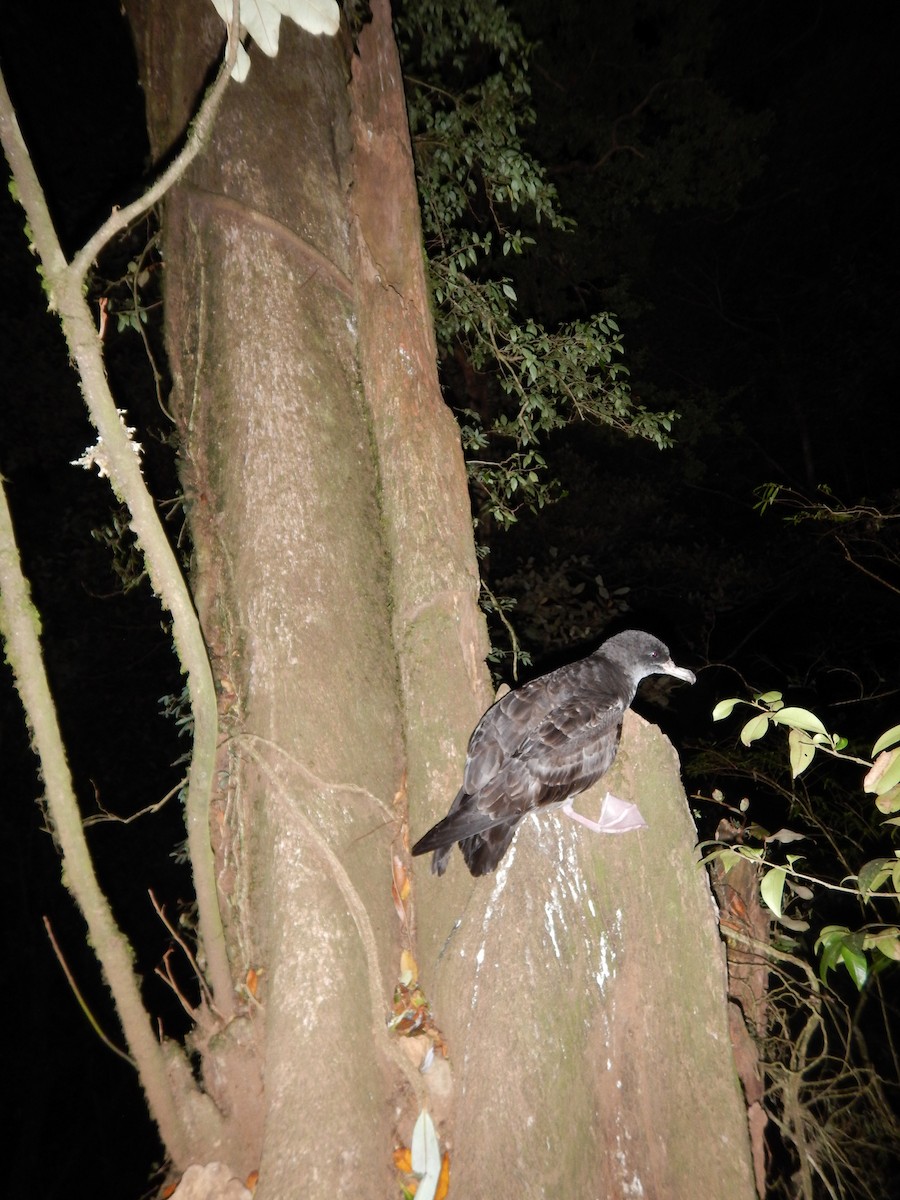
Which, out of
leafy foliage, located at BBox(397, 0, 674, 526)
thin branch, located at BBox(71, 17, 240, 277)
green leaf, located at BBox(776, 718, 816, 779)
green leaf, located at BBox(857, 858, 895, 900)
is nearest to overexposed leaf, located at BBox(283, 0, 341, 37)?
thin branch, located at BBox(71, 17, 240, 277)

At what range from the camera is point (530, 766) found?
2.90 metres

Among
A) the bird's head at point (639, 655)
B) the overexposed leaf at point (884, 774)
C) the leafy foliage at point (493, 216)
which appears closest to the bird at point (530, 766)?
the bird's head at point (639, 655)

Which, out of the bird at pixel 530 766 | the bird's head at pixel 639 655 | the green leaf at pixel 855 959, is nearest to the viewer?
the green leaf at pixel 855 959

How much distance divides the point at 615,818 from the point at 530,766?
1.18 ft

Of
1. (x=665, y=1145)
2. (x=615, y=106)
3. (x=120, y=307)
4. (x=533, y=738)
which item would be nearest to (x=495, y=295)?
(x=120, y=307)

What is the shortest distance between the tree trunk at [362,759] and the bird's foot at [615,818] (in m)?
0.06

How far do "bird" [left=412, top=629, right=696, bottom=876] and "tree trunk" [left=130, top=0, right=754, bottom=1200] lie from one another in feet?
0.25

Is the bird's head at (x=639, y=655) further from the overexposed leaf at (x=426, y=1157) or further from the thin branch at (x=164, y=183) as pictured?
the thin branch at (x=164, y=183)

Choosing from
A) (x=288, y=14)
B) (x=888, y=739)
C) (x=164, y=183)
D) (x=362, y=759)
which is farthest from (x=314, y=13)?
(x=888, y=739)

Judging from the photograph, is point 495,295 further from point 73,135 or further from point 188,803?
point 73,135

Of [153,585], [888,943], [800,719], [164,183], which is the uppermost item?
[164,183]

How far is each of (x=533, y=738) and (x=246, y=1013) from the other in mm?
1390

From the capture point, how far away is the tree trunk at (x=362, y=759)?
2408mm

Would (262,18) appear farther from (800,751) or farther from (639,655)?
(639,655)
